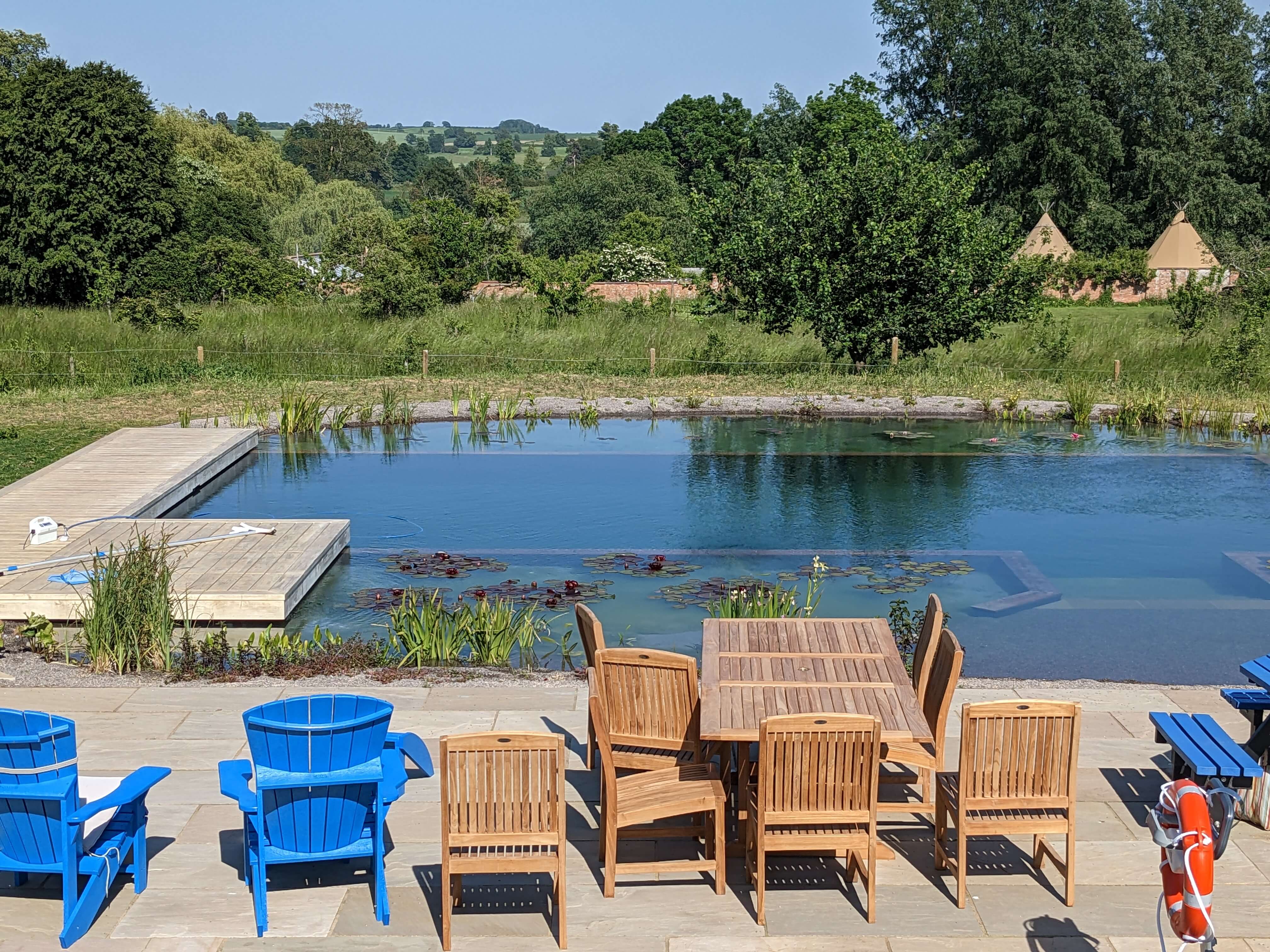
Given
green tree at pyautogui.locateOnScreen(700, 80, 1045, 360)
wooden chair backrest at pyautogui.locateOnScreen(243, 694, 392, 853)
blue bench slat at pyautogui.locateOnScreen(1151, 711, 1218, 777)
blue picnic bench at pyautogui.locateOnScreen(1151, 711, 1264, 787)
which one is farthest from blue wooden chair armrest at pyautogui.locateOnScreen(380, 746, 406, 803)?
green tree at pyautogui.locateOnScreen(700, 80, 1045, 360)

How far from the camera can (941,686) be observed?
5098 mm

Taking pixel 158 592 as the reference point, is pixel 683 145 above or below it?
above

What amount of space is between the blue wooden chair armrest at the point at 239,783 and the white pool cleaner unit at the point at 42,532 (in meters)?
6.27

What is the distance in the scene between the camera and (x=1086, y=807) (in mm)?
5266

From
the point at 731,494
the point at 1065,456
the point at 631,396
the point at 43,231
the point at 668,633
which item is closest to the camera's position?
the point at 668,633

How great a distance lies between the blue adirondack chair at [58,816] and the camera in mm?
4102

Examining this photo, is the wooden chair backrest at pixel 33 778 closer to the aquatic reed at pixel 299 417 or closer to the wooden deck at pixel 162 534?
the wooden deck at pixel 162 534

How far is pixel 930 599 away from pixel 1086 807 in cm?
106

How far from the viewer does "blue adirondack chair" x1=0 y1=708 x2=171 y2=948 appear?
4.10 m

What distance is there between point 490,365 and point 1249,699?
1730cm

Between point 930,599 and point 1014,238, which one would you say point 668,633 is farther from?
point 1014,238

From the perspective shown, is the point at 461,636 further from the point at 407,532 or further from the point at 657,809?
the point at 407,532

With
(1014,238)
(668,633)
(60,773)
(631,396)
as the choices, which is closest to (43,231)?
(631,396)

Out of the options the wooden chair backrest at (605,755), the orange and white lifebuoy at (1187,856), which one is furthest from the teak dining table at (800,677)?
the orange and white lifebuoy at (1187,856)
